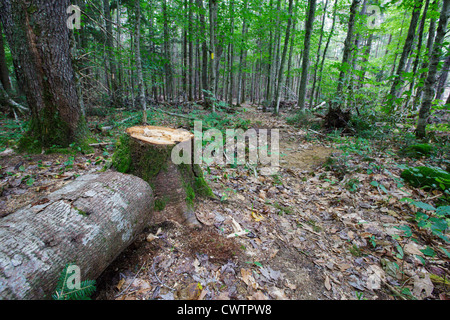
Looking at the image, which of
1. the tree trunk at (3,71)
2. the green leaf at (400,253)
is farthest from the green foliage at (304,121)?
the tree trunk at (3,71)

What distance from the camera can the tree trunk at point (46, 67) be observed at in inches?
136

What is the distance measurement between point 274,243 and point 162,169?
1.76m

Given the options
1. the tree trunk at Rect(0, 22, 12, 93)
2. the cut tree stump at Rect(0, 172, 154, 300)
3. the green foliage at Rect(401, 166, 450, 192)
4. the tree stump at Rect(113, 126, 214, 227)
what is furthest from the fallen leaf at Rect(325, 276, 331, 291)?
the tree trunk at Rect(0, 22, 12, 93)

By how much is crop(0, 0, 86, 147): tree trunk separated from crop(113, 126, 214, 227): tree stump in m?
2.29

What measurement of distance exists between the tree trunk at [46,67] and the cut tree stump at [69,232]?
8.83ft

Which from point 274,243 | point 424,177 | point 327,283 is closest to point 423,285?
point 327,283

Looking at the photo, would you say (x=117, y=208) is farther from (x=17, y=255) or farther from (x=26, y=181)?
(x=26, y=181)

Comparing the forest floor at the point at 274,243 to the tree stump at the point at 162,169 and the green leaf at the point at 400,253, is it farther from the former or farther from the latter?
the tree stump at the point at 162,169

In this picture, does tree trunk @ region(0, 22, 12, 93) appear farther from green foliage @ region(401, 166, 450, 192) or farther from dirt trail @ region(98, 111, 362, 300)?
green foliage @ region(401, 166, 450, 192)

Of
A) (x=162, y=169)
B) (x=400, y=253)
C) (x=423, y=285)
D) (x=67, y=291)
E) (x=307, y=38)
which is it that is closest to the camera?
(x=67, y=291)

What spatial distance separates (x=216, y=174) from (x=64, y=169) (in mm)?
2723

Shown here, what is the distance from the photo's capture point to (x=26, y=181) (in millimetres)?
2967

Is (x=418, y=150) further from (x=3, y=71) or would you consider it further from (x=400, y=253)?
(x=3, y=71)

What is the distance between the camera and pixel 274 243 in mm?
2564
